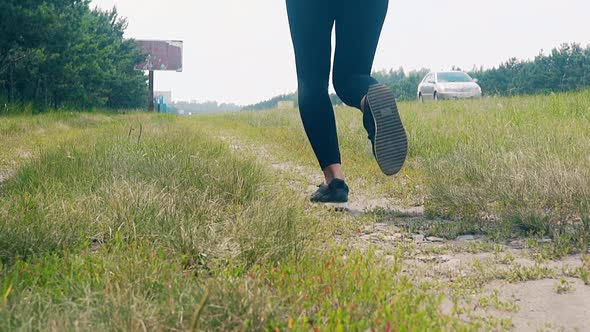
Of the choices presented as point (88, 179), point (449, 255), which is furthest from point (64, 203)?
point (449, 255)

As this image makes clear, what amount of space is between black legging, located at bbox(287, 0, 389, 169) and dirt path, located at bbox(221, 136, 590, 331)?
0.78m

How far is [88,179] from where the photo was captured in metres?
2.77

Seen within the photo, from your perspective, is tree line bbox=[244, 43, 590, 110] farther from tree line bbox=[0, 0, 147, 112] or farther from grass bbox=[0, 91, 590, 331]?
grass bbox=[0, 91, 590, 331]

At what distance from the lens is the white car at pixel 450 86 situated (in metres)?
18.8

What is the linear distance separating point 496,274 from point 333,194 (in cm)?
145

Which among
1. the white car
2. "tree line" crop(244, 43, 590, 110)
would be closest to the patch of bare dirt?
the white car

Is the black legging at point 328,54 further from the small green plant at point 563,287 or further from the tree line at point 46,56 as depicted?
→ the tree line at point 46,56

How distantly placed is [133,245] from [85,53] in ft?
69.7

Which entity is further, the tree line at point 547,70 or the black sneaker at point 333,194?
the tree line at point 547,70

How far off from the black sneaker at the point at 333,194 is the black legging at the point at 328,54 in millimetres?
126

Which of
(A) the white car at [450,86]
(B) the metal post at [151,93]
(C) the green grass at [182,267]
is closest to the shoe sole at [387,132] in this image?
(C) the green grass at [182,267]

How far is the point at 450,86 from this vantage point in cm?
1909

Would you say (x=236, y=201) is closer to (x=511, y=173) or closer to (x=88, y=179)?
(x=88, y=179)

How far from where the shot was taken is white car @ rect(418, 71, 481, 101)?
18.8m
